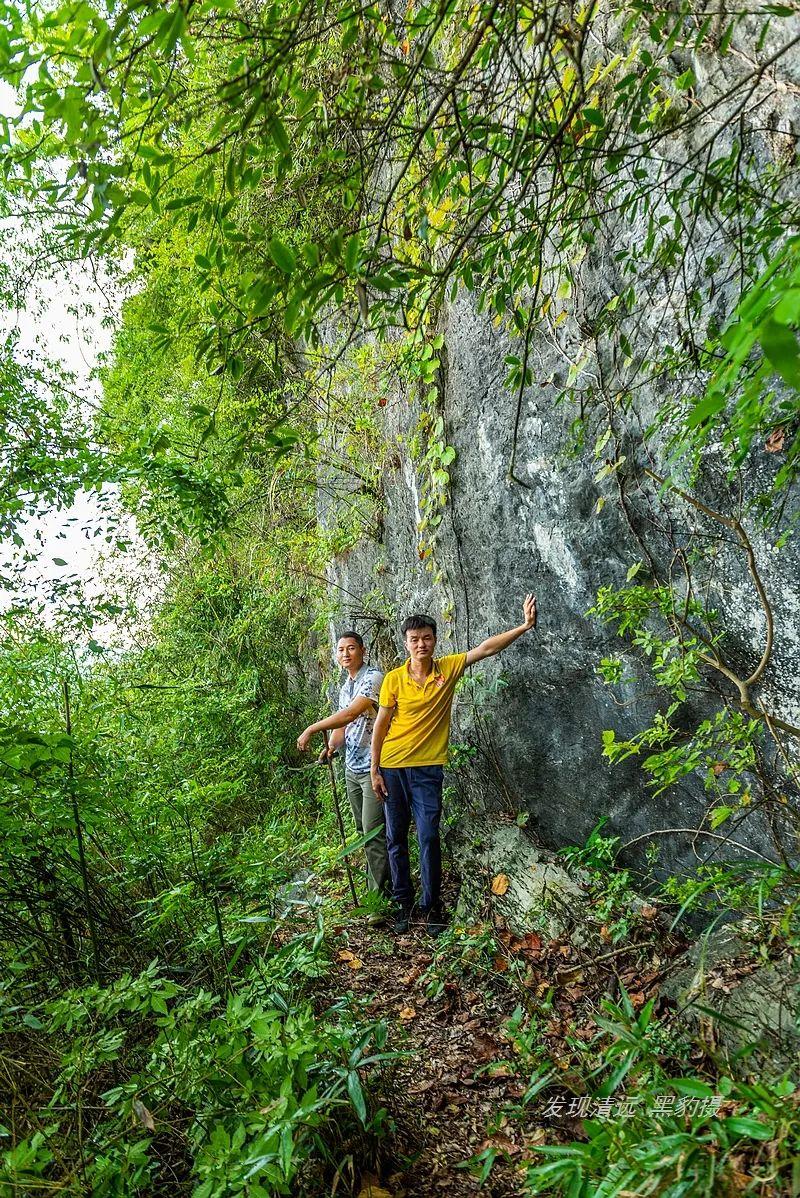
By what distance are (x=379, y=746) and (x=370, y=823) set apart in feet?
2.40

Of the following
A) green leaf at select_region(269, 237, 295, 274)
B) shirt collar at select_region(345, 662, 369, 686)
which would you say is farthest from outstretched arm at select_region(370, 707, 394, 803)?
green leaf at select_region(269, 237, 295, 274)

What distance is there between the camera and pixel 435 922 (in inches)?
188

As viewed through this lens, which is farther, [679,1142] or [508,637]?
[508,637]

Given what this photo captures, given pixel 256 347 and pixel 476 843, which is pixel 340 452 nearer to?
pixel 256 347

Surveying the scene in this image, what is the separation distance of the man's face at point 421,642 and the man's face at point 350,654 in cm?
83

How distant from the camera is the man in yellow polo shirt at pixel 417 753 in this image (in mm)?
4816

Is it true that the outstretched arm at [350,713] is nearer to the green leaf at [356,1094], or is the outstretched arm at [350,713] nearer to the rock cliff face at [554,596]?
the rock cliff face at [554,596]

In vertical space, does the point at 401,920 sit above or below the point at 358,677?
below

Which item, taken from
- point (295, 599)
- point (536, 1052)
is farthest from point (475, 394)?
point (295, 599)

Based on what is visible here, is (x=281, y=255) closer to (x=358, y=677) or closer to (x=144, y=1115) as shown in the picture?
(x=144, y=1115)

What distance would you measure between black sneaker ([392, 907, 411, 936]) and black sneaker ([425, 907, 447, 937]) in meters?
0.16

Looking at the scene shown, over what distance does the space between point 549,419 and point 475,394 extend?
38.2 inches

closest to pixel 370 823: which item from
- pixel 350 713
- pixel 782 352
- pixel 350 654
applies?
pixel 350 713

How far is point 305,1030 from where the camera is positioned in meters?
2.65
